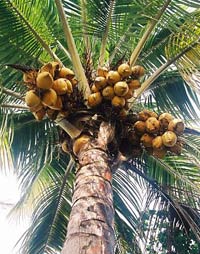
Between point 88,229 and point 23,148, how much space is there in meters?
2.60

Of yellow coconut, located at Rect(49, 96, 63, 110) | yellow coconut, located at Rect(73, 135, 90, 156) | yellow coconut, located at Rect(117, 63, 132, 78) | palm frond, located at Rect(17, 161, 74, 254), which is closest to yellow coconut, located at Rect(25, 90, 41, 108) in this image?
yellow coconut, located at Rect(49, 96, 63, 110)

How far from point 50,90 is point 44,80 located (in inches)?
4.5

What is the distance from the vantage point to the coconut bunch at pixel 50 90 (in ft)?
9.68

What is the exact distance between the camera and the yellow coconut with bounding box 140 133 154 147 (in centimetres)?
329

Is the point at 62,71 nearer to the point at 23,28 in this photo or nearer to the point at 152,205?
the point at 23,28

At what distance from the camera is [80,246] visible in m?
2.17

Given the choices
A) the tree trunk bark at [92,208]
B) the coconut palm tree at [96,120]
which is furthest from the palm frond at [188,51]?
the tree trunk bark at [92,208]

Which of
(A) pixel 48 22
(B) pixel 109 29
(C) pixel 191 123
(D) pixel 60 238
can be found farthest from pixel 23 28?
(D) pixel 60 238

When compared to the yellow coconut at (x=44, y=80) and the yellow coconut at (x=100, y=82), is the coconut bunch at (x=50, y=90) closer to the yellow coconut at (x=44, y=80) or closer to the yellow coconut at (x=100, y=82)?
the yellow coconut at (x=44, y=80)

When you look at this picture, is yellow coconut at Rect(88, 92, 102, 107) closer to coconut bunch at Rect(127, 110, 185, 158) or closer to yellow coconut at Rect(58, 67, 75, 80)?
yellow coconut at Rect(58, 67, 75, 80)

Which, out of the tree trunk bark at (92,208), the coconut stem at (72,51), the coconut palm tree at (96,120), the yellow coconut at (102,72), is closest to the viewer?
the tree trunk bark at (92,208)

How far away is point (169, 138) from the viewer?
3.17m

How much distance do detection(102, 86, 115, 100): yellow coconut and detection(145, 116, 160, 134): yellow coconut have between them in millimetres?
323

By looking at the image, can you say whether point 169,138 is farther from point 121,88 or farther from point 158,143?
point 121,88
